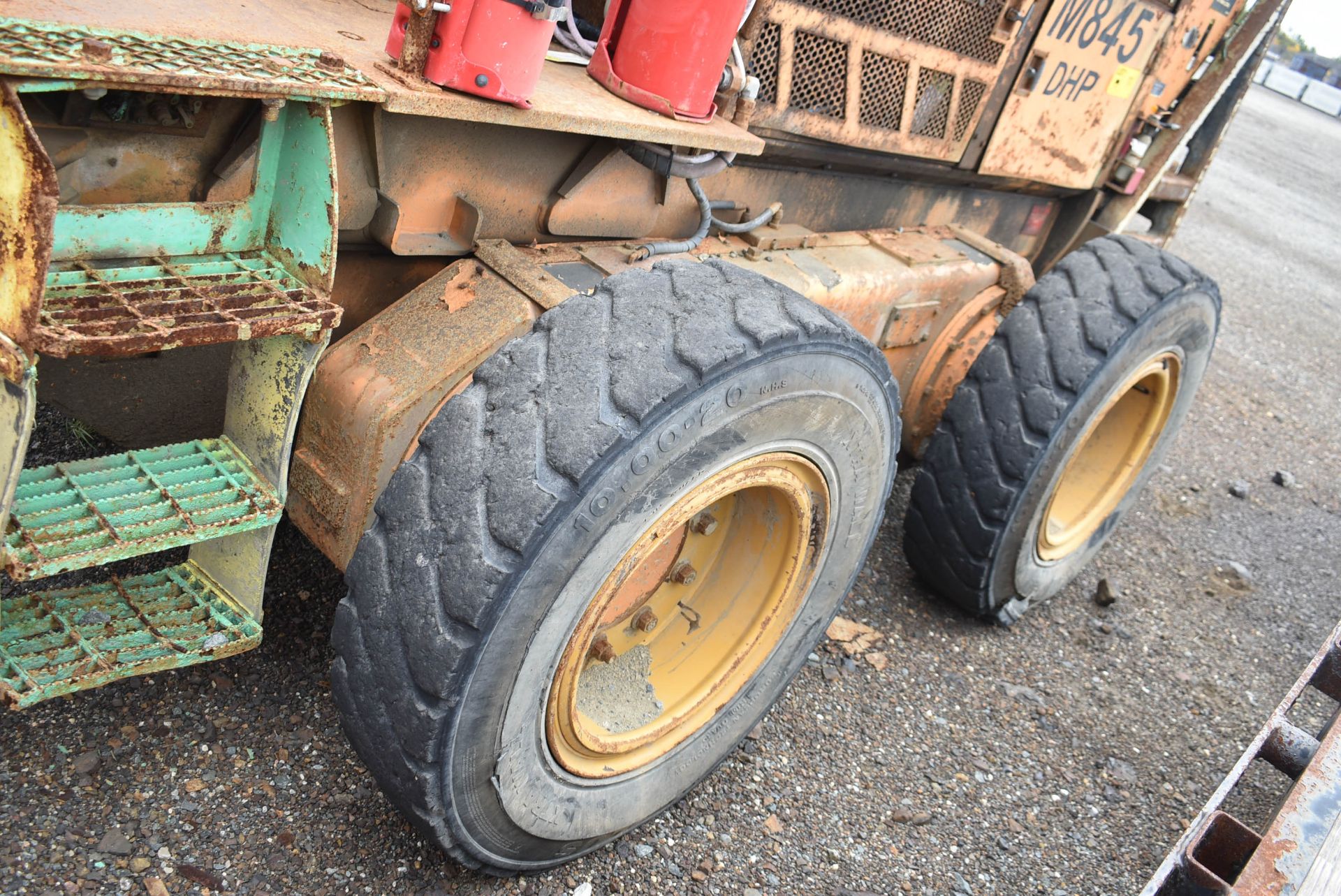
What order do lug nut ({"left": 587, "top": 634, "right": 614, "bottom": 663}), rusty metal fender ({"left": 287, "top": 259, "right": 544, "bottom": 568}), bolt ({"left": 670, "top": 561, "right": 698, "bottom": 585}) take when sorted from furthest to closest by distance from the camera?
bolt ({"left": 670, "top": 561, "right": 698, "bottom": 585}) < lug nut ({"left": 587, "top": 634, "right": 614, "bottom": 663}) < rusty metal fender ({"left": 287, "top": 259, "right": 544, "bottom": 568})

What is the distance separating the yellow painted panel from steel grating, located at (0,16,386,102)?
2.38 m

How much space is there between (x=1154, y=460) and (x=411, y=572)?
3.07m

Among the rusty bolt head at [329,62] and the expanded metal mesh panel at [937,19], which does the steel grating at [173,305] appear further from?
the expanded metal mesh panel at [937,19]

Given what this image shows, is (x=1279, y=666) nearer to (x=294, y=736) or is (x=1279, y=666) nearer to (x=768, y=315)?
(x=768, y=315)

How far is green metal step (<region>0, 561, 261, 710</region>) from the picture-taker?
5.58 ft

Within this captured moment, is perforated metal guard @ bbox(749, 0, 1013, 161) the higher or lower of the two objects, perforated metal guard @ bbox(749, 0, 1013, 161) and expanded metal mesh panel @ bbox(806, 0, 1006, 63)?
the lower

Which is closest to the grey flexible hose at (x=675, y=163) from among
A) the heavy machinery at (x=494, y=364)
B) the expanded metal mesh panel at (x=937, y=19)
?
the heavy machinery at (x=494, y=364)

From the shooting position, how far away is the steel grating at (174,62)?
1.31 meters

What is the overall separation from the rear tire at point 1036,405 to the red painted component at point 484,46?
176 centimetres

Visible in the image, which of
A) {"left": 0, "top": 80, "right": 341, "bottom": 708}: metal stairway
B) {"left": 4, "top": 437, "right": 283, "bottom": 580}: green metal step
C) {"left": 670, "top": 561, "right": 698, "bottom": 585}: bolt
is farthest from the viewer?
{"left": 670, "top": 561, "right": 698, "bottom": 585}: bolt

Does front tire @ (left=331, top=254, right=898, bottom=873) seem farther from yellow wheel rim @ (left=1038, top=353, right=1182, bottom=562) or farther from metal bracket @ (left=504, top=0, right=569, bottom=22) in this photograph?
yellow wheel rim @ (left=1038, top=353, right=1182, bottom=562)

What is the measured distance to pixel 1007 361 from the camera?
3105mm

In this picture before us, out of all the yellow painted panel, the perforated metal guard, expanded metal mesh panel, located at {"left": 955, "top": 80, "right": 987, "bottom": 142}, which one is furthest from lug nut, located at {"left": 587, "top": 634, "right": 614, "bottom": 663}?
the yellow painted panel

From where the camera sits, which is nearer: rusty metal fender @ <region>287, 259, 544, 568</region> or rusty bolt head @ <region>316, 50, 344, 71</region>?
rusty bolt head @ <region>316, 50, 344, 71</region>
